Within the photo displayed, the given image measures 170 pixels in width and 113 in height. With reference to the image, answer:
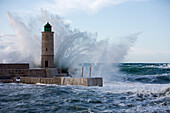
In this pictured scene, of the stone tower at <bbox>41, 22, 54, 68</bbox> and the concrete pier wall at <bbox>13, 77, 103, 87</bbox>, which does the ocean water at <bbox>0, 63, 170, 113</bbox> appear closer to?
the concrete pier wall at <bbox>13, 77, 103, 87</bbox>

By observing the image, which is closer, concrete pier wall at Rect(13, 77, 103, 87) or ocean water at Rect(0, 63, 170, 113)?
ocean water at Rect(0, 63, 170, 113)

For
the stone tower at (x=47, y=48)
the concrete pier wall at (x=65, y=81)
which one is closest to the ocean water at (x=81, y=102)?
the concrete pier wall at (x=65, y=81)

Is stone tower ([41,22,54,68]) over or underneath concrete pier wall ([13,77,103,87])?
over

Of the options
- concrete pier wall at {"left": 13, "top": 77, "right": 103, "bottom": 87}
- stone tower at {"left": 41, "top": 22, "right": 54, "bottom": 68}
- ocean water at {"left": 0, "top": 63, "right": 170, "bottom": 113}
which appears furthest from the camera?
stone tower at {"left": 41, "top": 22, "right": 54, "bottom": 68}

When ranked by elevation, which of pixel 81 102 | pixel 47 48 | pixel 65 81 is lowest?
pixel 81 102

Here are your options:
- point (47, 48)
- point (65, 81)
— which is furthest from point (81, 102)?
point (47, 48)

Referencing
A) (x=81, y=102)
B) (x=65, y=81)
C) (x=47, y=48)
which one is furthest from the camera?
(x=47, y=48)

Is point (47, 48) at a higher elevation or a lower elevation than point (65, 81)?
higher

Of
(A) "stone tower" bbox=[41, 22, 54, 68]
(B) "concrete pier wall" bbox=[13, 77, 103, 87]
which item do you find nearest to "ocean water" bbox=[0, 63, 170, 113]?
(B) "concrete pier wall" bbox=[13, 77, 103, 87]

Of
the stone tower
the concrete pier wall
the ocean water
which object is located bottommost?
the ocean water

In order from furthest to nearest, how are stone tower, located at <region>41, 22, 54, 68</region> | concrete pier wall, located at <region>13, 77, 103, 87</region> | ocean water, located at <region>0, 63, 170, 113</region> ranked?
stone tower, located at <region>41, 22, 54, 68</region>, concrete pier wall, located at <region>13, 77, 103, 87</region>, ocean water, located at <region>0, 63, 170, 113</region>

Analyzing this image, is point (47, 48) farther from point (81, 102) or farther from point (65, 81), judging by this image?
point (81, 102)

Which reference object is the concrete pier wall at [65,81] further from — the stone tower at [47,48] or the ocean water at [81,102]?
the stone tower at [47,48]

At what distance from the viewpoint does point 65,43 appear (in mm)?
21344
